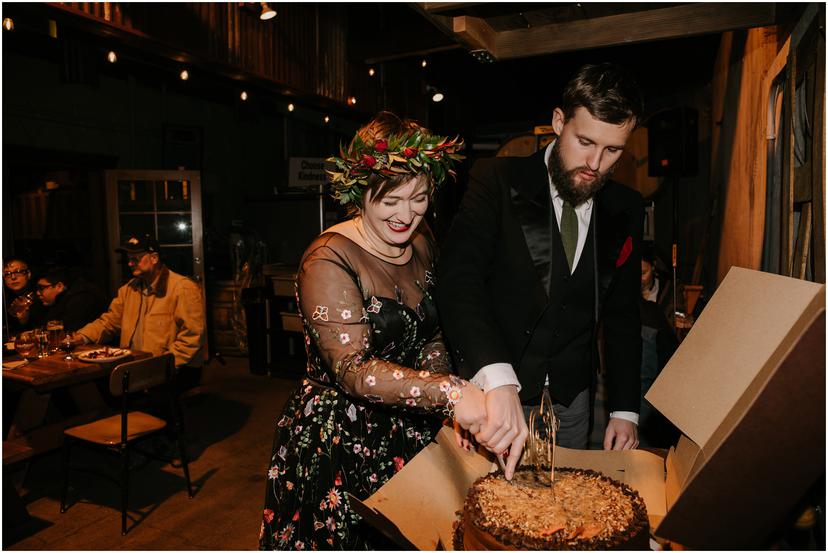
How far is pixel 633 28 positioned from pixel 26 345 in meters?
3.82

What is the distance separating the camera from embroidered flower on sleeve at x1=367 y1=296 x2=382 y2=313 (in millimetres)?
1531

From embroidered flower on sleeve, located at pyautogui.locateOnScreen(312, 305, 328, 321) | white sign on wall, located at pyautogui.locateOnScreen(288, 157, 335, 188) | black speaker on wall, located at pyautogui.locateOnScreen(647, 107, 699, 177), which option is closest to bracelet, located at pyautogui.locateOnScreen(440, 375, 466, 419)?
embroidered flower on sleeve, located at pyautogui.locateOnScreen(312, 305, 328, 321)

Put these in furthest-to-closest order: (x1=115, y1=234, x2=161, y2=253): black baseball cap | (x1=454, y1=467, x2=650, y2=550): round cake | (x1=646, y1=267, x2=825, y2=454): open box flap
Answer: (x1=115, y1=234, x2=161, y2=253): black baseball cap → (x1=454, y1=467, x2=650, y2=550): round cake → (x1=646, y1=267, x2=825, y2=454): open box flap

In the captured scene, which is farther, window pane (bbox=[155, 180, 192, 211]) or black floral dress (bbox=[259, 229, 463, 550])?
window pane (bbox=[155, 180, 192, 211])

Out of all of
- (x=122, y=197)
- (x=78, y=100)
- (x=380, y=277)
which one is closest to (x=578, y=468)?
(x=380, y=277)

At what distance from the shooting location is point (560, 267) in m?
1.54

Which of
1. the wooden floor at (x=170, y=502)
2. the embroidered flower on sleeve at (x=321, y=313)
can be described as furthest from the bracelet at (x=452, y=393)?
the wooden floor at (x=170, y=502)

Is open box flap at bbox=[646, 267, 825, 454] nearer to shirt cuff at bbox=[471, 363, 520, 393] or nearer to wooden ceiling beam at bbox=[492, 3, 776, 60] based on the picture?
shirt cuff at bbox=[471, 363, 520, 393]

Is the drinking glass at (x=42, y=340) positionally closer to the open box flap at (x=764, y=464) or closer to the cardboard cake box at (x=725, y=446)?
the cardboard cake box at (x=725, y=446)

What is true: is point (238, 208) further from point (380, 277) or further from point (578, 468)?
point (578, 468)

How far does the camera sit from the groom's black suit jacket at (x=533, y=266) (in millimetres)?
1528

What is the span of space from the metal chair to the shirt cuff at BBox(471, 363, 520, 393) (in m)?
2.51

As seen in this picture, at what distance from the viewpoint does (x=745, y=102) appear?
9.55 ft

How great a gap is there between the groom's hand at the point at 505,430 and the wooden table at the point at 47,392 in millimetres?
2914
